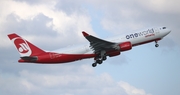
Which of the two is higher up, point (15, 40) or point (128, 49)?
point (15, 40)

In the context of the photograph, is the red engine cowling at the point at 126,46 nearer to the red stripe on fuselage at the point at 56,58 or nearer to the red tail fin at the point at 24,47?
the red stripe on fuselage at the point at 56,58

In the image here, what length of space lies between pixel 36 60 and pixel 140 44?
2062cm

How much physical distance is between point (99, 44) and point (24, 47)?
1480cm

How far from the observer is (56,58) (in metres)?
72.4

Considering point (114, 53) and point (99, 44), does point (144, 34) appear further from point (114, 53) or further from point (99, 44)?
point (99, 44)

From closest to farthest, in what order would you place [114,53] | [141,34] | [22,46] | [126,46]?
[126,46] < [141,34] < [22,46] < [114,53]

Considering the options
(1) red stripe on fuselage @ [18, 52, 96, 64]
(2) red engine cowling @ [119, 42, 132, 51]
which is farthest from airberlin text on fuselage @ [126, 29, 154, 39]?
(1) red stripe on fuselage @ [18, 52, 96, 64]

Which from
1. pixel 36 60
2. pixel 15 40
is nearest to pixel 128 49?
pixel 36 60

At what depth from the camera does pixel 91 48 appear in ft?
242

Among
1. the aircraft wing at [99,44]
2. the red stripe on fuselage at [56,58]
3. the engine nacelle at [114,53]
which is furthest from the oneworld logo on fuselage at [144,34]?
the red stripe on fuselage at [56,58]

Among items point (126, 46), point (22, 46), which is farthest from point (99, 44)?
point (22, 46)

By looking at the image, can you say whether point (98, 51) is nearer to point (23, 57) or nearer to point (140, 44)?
point (140, 44)

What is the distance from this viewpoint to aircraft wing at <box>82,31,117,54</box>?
234 feet

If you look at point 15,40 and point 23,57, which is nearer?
point 23,57
